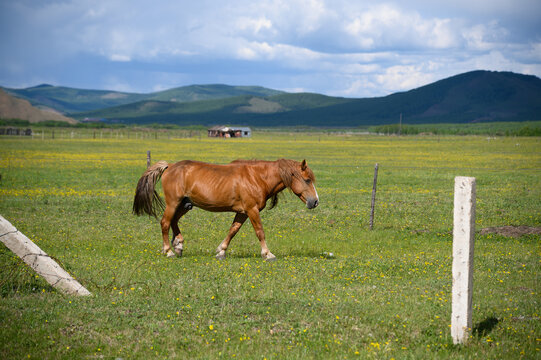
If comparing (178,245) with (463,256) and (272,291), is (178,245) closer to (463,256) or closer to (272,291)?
(272,291)

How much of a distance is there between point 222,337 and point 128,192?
2121 cm

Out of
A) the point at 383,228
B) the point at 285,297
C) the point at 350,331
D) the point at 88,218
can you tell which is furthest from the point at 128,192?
the point at 350,331

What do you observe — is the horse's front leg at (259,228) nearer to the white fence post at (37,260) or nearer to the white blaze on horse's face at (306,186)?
the white blaze on horse's face at (306,186)

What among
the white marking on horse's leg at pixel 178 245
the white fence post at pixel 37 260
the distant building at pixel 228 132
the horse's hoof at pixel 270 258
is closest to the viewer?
the white fence post at pixel 37 260

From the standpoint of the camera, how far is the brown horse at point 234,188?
12.6 m

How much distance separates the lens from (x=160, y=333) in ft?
25.1

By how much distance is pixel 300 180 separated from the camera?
1272 cm

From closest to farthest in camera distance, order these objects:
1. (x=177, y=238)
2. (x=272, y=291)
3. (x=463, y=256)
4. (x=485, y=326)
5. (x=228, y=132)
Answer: (x=463, y=256), (x=485, y=326), (x=272, y=291), (x=177, y=238), (x=228, y=132)

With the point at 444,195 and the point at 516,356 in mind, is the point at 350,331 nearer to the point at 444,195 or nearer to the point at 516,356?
the point at 516,356

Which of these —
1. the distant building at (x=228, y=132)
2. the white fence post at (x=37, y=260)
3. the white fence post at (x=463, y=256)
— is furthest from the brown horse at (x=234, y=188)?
the distant building at (x=228, y=132)

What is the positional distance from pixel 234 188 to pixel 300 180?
1594 mm

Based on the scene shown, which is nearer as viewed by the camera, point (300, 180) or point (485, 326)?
point (485, 326)

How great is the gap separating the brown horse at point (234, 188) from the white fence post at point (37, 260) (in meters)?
3.83

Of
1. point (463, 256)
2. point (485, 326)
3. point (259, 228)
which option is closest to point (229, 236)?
point (259, 228)
